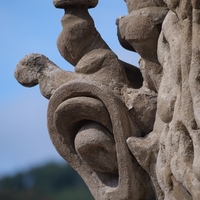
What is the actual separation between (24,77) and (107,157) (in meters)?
0.56

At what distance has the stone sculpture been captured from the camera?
193 inches

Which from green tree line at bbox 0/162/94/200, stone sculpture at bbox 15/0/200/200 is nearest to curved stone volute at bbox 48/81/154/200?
stone sculpture at bbox 15/0/200/200

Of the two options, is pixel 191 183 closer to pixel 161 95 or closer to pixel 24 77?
pixel 161 95

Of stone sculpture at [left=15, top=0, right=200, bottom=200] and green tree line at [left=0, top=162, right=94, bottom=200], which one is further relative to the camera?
green tree line at [left=0, top=162, right=94, bottom=200]

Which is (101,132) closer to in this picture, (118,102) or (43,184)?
(118,102)

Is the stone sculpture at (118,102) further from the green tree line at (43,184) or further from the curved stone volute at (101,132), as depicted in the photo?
the green tree line at (43,184)

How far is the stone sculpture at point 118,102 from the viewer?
490 cm

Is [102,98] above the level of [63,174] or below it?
above

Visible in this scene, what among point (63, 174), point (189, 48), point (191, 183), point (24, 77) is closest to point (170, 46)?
point (189, 48)

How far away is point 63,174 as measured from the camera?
4588cm

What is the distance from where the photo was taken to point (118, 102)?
530cm

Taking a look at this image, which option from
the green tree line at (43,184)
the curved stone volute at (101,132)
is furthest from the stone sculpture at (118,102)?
the green tree line at (43,184)

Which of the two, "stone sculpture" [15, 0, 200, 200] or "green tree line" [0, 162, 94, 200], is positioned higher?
"stone sculpture" [15, 0, 200, 200]

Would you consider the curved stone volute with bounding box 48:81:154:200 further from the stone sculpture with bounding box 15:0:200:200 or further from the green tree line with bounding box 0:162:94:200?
the green tree line with bounding box 0:162:94:200
